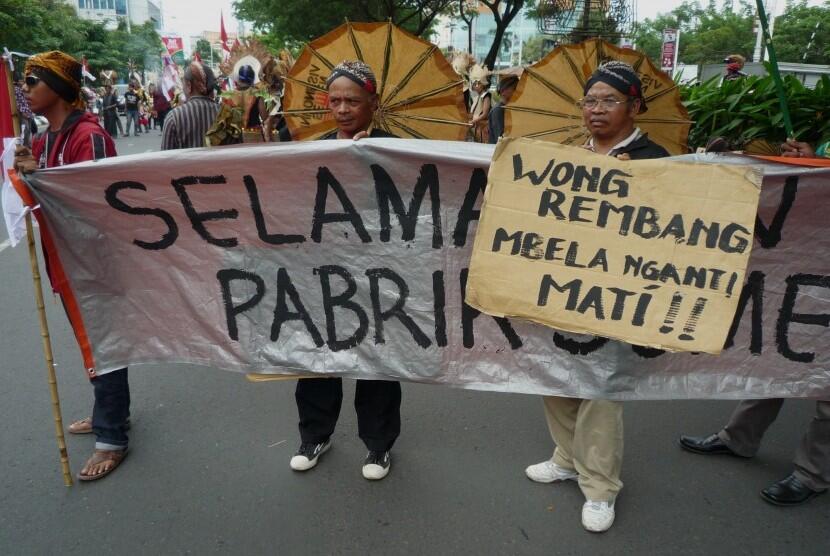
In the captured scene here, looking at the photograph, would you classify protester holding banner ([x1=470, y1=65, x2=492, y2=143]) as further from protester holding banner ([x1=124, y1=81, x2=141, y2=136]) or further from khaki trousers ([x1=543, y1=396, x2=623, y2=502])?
protester holding banner ([x1=124, y1=81, x2=141, y2=136])

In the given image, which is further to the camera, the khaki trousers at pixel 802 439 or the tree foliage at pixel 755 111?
the tree foliage at pixel 755 111

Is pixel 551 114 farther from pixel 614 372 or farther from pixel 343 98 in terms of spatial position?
pixel 614 372

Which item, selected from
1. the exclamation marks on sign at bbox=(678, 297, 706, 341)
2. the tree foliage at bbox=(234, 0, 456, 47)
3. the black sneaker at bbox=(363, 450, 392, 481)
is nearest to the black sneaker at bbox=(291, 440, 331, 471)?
the black sneaker at bbox=(363, 450, 392, 481)

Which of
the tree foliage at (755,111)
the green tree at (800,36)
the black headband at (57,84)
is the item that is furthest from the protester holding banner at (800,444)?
the green tree at (800,36)

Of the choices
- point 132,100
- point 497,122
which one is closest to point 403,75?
point 497,122

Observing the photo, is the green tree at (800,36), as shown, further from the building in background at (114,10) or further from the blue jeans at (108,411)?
the building in background at (114,10)

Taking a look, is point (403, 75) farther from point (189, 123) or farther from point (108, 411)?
point (108, 411)

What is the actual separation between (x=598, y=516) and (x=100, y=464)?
2150 millimetres

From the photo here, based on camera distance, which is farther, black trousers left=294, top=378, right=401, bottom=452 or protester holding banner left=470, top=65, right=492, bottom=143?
protester holding banner left=470, top=65, right=492, bottom=143

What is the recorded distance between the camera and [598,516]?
253 cm

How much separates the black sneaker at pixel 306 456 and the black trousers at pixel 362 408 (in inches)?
1.3

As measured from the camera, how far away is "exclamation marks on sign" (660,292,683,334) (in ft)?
7.10

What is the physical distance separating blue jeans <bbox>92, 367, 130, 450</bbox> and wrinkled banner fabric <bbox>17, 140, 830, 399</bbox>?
0.38 meters

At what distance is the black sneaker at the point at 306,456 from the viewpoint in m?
2.90
